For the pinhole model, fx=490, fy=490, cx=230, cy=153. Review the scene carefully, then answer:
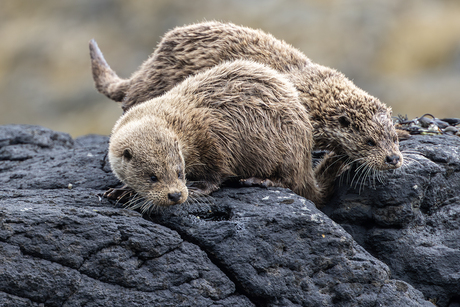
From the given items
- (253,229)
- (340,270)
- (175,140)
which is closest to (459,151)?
(340,270)

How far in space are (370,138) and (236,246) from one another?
1.89m

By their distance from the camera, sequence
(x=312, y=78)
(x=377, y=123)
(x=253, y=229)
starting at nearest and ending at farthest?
(x=253, y=229)
(x=377, y=123)
(x=312, y=78)

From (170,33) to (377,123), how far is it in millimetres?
2555

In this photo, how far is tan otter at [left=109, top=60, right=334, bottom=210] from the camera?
3.55 meters

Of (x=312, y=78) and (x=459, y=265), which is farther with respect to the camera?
(x=312, y=78)

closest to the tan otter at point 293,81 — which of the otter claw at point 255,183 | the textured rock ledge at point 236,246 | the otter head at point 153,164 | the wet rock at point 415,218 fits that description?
the wet rock at point 415,218

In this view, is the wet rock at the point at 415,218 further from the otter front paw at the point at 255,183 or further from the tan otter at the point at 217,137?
the otter front paw at the point at 255,183

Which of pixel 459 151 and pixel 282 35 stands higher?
pixel 282 35

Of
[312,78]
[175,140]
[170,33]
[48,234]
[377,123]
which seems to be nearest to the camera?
[48,234]

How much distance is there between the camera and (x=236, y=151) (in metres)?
3.94

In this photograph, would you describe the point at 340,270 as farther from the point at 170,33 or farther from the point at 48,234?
the point at 170,33

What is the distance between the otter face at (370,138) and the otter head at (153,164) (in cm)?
178

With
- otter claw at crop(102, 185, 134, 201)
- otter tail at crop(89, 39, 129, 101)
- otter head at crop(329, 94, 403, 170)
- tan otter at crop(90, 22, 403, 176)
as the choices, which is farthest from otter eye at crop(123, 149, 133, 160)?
otter tail at crop(89, 39, 129, 101)

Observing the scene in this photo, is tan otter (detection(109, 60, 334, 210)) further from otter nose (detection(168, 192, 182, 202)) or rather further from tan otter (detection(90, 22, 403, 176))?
tan otter (detection(90, 22, 403, 176))
